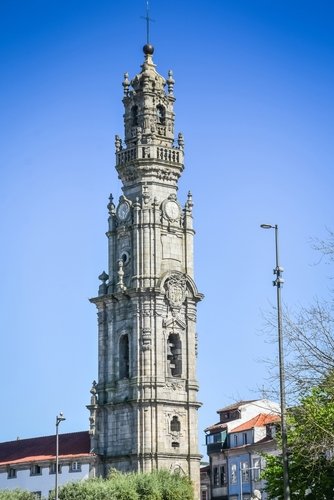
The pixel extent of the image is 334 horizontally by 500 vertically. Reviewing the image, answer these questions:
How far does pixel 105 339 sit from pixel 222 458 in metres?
17.2

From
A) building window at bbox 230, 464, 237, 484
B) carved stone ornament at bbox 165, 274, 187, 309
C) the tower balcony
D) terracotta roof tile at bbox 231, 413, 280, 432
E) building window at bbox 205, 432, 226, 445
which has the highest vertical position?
the tower balcony

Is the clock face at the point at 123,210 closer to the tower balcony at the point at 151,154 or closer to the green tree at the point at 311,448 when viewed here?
the tower balcony at the point at 151,154

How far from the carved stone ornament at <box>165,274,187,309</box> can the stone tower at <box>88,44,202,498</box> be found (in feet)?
0.25

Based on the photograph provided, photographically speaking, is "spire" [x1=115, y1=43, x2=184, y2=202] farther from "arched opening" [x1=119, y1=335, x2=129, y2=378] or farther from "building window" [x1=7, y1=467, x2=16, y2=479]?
"building window" [x1=7, y1=467, x2=16, y2=479]

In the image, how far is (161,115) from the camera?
95.7m

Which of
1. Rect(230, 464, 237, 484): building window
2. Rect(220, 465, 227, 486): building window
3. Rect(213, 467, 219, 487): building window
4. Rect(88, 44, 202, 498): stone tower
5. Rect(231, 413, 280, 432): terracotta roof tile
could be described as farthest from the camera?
Rect(213, 467, 219, 487): building window

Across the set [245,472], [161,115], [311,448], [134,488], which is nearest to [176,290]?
[161,115]

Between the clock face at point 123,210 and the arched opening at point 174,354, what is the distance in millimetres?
10227

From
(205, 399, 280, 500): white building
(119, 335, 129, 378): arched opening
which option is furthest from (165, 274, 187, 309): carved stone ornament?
(205, 399, 280, 500): white building

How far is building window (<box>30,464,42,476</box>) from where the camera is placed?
95.4 m

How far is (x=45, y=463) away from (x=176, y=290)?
18.4m

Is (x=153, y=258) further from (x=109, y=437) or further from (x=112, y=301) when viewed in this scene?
(x=109, y=437)

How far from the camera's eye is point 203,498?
346 ft

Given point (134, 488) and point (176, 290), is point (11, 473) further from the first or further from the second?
point (134, 488)
